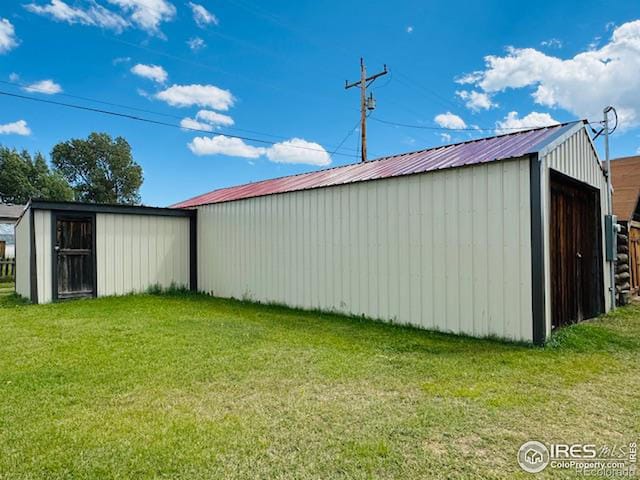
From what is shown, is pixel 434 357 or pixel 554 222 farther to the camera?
pixel 554 222

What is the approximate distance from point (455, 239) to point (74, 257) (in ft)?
24.4

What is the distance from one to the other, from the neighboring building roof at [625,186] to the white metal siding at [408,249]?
571cm

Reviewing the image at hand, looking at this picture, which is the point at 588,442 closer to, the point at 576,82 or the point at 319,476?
the point at 319,476

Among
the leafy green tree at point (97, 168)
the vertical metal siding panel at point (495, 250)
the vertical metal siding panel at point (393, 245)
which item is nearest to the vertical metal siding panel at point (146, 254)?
the vertical metal siding panel at point (393, 245)

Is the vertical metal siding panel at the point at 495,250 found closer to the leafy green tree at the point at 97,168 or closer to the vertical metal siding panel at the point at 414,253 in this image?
the vertical metal siding panel at the point at 414,253

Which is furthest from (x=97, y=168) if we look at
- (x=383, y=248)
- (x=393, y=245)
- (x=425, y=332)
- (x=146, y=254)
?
(x=425, y=332)

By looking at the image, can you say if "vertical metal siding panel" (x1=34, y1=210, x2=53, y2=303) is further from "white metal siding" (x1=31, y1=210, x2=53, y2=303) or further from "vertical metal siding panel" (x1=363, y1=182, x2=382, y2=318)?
"vertical metal siding panel" (x1=363, y1=182, x2=382, y2=318)

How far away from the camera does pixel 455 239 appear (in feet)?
16.3

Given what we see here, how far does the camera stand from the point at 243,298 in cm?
813

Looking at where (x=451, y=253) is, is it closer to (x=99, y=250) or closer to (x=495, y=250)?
(x=495, y=250)

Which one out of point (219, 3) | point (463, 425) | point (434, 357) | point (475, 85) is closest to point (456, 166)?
point (434, 357)

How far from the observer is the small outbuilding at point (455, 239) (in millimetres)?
4453

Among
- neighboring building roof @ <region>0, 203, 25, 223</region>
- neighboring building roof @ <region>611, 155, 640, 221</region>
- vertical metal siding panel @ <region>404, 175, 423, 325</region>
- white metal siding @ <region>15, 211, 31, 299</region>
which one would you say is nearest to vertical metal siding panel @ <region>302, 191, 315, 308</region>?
vertical metal siding panel @ <region>404, 175, 423, 325</region>

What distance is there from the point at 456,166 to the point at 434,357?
96.0 inches
